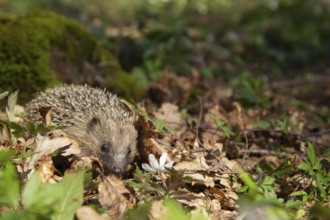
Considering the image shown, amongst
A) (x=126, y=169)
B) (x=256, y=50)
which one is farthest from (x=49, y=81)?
(x=256, y=50)

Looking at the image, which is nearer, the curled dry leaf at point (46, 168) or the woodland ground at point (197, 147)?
the woodland ground at point (197, 147)

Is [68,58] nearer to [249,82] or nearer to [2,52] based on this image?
[2,52]

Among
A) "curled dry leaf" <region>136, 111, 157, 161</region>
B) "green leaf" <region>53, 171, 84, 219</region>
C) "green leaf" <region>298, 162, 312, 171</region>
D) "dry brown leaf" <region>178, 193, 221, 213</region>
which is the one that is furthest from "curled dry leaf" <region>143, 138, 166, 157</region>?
"green leaf" <region>53, 171, 84, 219</region>

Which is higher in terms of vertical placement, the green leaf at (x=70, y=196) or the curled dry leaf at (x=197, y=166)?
the green leaf at (x=70, y=196)

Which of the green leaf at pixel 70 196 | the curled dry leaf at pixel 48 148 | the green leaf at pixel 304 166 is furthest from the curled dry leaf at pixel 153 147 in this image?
the green leaf at pixel 70 196

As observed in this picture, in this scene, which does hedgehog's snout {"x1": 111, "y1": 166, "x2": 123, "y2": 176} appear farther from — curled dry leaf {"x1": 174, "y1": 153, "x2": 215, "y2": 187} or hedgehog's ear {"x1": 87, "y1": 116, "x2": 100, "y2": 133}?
hedgehog's ear {"x1": 87, "y1": 116, "x2": 100, "y2": 133}

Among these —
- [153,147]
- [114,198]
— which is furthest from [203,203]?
[153,147]

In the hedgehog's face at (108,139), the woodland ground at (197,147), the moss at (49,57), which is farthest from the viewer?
the moss at (49,57)

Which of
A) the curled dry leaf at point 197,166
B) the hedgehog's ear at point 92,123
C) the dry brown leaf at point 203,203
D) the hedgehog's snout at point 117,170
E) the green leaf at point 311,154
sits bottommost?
the hedgehog's snout at point 117,170

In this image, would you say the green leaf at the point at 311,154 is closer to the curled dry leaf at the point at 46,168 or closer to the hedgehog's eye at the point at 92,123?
the curled dry leaf at the point at 46,168
